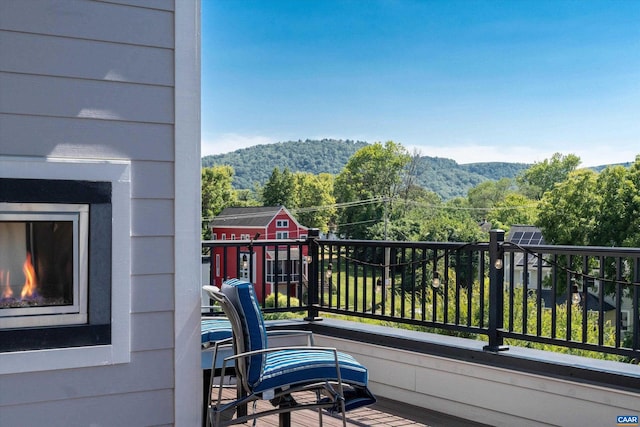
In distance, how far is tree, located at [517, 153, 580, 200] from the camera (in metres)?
51.5

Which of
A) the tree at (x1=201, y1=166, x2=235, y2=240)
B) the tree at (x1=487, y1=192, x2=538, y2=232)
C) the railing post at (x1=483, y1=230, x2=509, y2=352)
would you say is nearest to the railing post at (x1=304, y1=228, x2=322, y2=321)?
the railing post at (x1=483, y1=230, x2=509, y2=352)

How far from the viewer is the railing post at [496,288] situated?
3982mm

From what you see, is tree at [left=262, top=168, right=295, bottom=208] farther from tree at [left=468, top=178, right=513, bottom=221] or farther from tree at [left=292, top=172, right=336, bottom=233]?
tree at [left=468, top=178, right=513, bottom=221]

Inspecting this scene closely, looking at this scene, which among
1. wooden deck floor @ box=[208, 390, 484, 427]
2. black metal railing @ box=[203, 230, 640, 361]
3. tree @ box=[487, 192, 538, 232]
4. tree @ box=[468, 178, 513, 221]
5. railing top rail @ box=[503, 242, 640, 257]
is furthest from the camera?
tree @ box=[468, 178, 513, 221]

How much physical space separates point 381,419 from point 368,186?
4359cm

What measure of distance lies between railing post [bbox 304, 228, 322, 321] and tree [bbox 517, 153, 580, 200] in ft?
160

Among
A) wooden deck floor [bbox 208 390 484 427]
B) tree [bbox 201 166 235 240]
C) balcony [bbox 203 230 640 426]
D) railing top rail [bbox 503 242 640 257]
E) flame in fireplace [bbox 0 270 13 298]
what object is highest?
tree [bbox 201 166 235 240]

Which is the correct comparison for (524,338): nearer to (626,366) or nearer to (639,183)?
(626,366)

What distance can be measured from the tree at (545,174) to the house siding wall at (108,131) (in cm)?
5117

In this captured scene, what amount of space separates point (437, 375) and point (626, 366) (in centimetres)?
111

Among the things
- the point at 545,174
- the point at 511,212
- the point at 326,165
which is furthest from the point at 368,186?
the point at 545,174

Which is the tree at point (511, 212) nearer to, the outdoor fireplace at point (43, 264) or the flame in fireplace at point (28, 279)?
the outdoor fireplace at point (43, 264)

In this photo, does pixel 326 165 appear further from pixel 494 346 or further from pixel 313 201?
pixel 494 346

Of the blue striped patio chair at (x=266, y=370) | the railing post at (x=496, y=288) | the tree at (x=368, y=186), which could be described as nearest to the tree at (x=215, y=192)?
the tree at (x=368, y=186)
